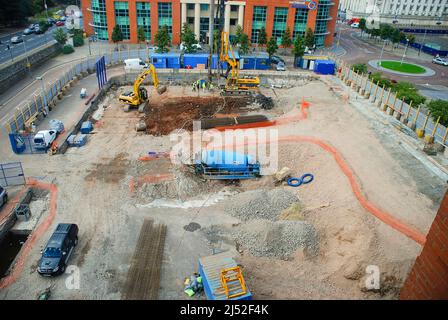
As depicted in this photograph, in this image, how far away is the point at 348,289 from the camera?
59.1 ft

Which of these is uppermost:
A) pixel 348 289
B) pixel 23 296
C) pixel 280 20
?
pixel 280 20

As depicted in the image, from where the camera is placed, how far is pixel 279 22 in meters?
71.1

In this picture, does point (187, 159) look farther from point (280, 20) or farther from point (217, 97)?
point (280, 20)

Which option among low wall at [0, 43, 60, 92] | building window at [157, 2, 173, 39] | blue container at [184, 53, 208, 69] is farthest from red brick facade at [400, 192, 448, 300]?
building window at [157, 2, 173, 39]

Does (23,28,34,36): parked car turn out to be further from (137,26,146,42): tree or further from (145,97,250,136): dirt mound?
(145,97,250,136): dirt mound

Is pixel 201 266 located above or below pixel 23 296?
above

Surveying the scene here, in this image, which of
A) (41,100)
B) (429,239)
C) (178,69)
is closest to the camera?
(429,239)

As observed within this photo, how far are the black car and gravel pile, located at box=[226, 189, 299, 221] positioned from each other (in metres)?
10.4

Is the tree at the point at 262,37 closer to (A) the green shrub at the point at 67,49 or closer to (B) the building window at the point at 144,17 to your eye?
(B) the building window at the point at 144,17

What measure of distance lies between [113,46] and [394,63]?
186 ft

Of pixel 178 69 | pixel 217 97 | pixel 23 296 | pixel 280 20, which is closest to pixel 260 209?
pixel 23 296

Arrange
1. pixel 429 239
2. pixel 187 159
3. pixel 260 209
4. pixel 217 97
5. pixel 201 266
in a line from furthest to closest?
pixel 217 97 → pixel 187 159 → pixel 260 209 → pixel 201 266 → pixel 429 239

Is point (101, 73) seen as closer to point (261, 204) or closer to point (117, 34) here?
point (117, 34)

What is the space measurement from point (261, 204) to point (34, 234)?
1494cm
